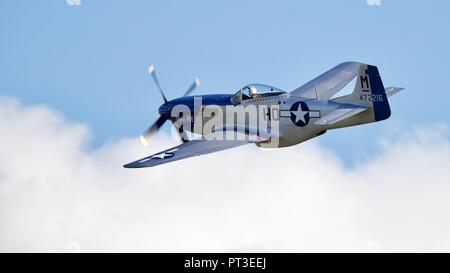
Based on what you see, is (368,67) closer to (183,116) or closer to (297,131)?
(297,131)

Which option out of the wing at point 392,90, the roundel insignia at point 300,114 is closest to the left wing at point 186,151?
the roundel insignia at point 300,114

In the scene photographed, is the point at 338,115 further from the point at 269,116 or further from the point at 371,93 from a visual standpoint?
the point at 269,116

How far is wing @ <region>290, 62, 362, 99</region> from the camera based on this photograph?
3366 cm

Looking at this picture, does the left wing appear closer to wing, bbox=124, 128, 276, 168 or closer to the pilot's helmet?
wing, bbox=124, 128, 276, 168

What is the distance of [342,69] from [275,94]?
5500 millimetres

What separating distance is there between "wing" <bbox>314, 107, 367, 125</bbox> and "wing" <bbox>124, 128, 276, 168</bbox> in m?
1.87

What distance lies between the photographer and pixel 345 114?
28.9 metres

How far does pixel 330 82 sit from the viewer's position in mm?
34125

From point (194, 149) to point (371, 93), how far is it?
604cm

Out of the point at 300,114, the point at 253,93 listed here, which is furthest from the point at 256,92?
the point at 300,114

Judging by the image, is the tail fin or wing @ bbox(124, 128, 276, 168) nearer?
wing @ bbox(124, 128, 276, 168)

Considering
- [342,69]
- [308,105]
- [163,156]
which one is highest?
[342,69]

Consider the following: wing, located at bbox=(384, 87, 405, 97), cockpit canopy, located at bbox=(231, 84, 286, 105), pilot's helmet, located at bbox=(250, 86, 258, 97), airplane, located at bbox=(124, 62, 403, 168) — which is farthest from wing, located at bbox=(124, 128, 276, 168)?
wing, located at bbox=(384, 87, 405, 97)

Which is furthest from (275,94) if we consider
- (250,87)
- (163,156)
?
(163,156)
